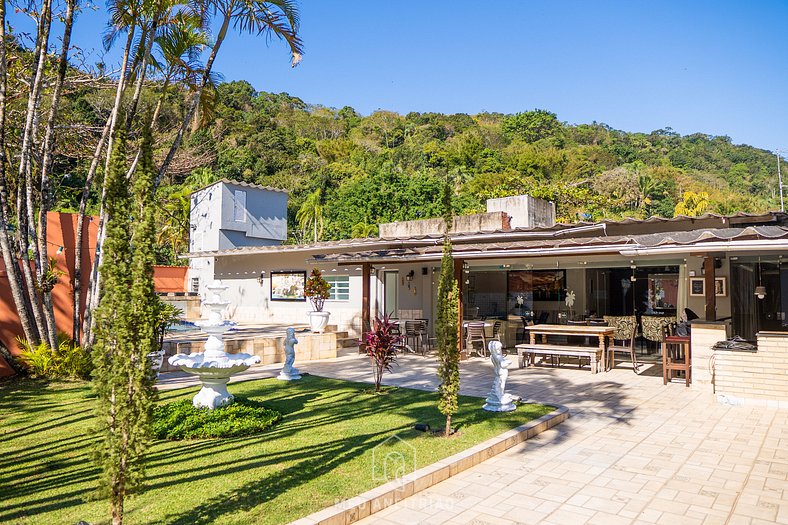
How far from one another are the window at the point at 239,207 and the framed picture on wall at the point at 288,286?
605 centimetres

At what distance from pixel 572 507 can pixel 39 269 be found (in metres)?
9.76

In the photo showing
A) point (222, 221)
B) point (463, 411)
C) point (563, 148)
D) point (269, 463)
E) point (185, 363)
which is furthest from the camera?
point (563, 148)

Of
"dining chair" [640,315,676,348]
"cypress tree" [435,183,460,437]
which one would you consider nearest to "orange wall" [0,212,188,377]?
"cypress tree" [435,183,460,437]

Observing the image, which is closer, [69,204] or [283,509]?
[283,509]

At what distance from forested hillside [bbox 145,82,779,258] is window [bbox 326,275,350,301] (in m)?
Result: 14.2

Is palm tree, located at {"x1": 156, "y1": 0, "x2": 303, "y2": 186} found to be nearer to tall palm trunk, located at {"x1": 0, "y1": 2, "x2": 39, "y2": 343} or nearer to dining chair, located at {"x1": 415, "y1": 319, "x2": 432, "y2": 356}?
tall palm trunk, located at {"x1": 0, "y1": 2, "x2": 39, "y2": 343}

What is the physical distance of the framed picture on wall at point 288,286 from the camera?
1856cm

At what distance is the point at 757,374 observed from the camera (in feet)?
25.9

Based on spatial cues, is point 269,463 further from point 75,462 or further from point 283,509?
point 75,462

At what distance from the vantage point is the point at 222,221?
2333cm

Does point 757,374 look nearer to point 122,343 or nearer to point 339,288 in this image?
point 122,343

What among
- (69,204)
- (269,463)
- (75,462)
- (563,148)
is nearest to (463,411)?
(269,463)

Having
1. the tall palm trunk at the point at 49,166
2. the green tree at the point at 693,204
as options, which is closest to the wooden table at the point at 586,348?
the tall palm trunk at the point at 49,166

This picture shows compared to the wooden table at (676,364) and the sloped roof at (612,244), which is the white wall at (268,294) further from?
the wooden table at (676,364)
